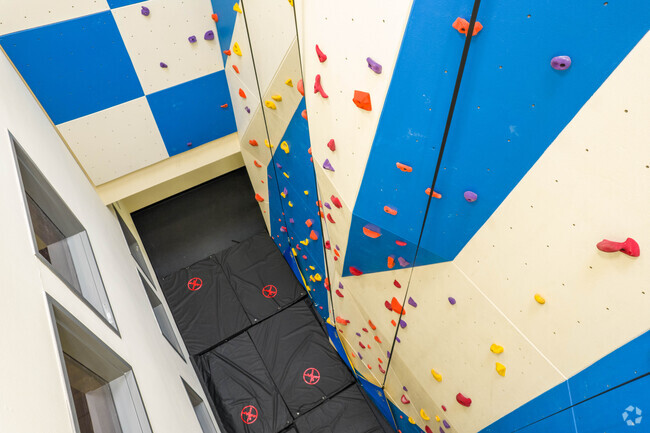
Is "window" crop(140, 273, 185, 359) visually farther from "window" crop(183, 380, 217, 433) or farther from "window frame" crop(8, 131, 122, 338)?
"window frame" crop(8, 131, 122, 338)

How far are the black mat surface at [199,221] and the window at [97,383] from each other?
2.95 metres

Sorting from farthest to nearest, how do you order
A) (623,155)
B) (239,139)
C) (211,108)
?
(239,139) → (211,108) → (623,155)

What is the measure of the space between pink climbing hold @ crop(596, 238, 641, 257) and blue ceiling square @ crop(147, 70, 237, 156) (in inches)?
125

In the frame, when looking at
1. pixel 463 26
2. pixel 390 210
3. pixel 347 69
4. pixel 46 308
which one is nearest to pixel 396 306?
pixel 390 210

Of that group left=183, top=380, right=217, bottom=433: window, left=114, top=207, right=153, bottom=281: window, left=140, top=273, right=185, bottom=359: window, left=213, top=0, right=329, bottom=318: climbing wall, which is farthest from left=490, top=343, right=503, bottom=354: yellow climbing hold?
left=114, top=207, right=153, bottom=281: window

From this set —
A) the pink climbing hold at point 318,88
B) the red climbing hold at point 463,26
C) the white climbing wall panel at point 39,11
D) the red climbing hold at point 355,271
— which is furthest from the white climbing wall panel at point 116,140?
the red climbing hold at point 463,26

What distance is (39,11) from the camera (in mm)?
2641

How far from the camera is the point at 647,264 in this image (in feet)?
3.40

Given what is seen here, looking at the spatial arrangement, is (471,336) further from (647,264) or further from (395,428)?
(395,428)

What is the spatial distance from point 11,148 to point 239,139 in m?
2.45

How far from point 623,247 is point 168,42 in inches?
125

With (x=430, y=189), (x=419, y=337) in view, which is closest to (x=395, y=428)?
(x=419, y=337)

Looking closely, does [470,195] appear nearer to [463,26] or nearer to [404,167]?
[404,167]

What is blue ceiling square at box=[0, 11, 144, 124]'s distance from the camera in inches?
108
